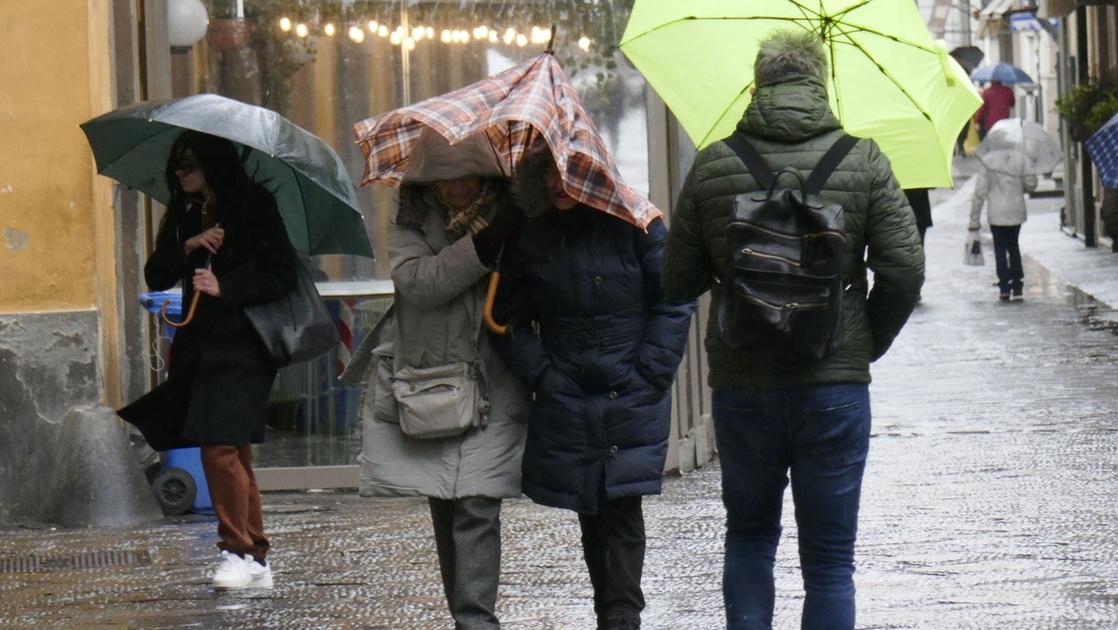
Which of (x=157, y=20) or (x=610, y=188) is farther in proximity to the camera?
(x=157, y=20)

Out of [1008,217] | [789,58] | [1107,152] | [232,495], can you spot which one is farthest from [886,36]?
[1008,217]

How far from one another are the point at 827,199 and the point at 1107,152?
180 inches

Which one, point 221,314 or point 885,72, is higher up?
point 885,72

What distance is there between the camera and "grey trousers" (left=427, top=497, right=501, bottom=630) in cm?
525

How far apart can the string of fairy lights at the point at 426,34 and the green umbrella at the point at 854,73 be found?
360 cm

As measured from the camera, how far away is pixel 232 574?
6.57 m

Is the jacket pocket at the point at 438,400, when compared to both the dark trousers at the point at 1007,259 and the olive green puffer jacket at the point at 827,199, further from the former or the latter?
the dark trousers at the point at 1007,259

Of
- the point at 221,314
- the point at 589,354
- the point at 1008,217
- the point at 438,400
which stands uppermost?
the point at 1008,217

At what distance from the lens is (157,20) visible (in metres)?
8.69

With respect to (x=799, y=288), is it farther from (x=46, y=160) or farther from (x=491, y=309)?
(x=46, y=160)

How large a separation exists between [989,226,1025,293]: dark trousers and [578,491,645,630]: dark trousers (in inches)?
478

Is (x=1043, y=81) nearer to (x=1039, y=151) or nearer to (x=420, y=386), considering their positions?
(x=1039, y=151)

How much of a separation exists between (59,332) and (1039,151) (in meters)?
11.6

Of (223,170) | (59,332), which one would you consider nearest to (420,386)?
(223,170)
